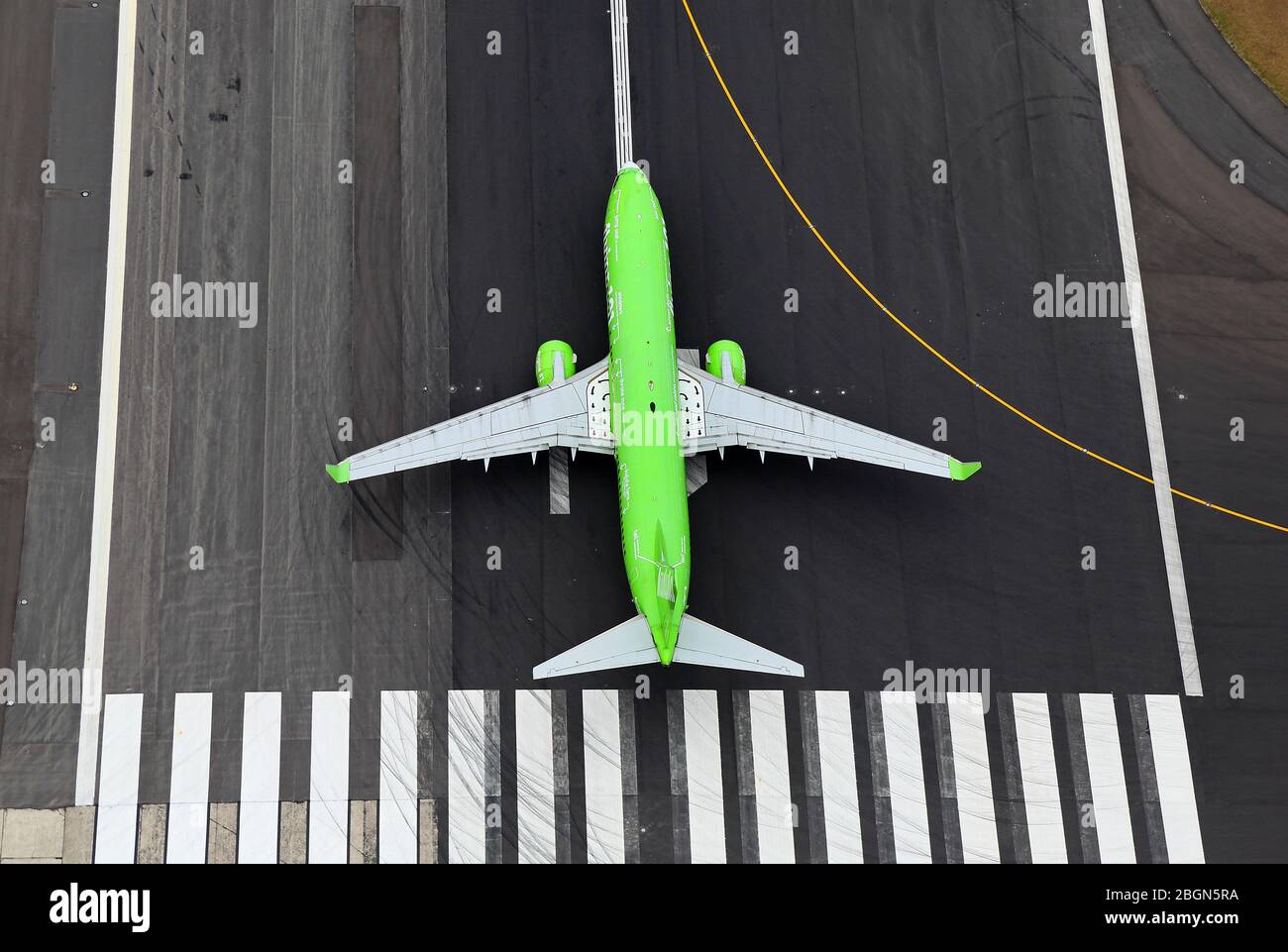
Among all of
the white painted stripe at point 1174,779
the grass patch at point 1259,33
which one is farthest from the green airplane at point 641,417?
the grass patch at point 1259,33

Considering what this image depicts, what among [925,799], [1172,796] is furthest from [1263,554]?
[925,799]

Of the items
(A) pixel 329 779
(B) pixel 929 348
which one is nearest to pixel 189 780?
(A) pixel 329 779

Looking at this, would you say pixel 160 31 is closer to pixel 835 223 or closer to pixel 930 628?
pixel 835 223

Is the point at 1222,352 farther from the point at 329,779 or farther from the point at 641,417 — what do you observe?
the point at 329,779

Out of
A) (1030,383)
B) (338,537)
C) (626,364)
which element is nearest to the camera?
(626,364)

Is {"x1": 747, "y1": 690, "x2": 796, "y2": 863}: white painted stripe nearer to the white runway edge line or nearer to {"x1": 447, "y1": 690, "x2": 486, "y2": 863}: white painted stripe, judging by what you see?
{"x1": 447, "y1": 690, "x2": 486, "y2": 863}: white painted stripe

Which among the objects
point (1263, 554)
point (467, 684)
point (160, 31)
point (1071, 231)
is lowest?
point (467, 684)

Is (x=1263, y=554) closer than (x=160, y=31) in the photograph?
Yes
